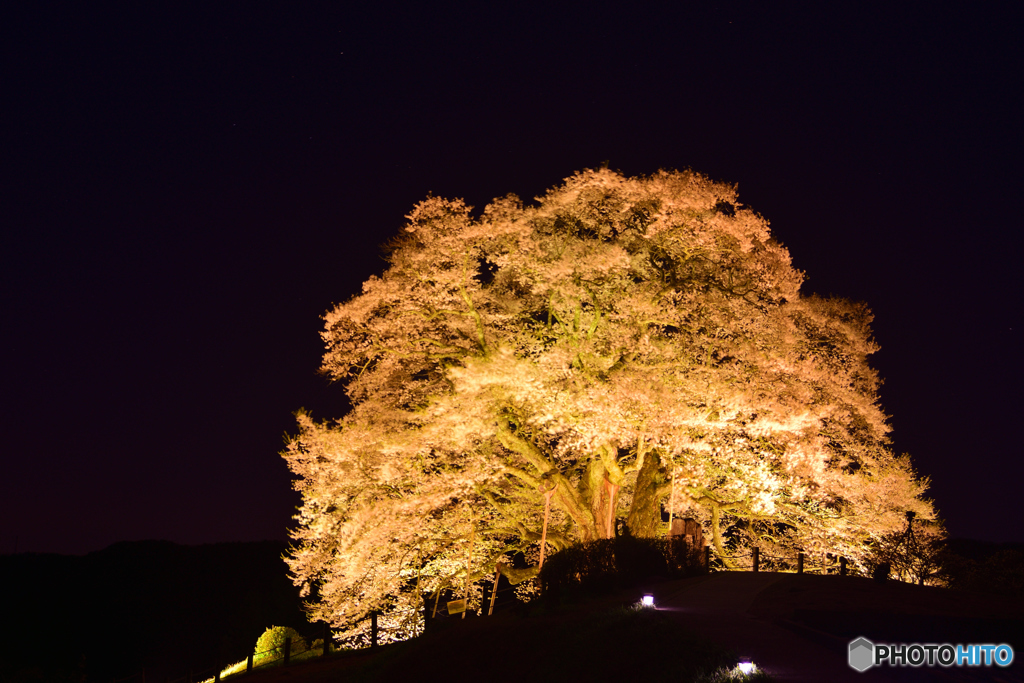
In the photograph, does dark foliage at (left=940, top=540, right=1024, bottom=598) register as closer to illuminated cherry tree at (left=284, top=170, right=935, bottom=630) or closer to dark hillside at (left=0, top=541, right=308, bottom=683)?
illuminated cherry tree at (left=284, top=170, right=935, bottom=630)

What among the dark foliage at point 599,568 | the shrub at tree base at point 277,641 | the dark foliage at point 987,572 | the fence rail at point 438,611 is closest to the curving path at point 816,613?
the dark foliage at point 599,568

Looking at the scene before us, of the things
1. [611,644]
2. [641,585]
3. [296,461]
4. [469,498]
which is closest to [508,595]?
[469,498]

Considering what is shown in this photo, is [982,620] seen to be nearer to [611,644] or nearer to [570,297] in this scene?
[611,644]

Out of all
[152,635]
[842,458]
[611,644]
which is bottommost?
[152,635]

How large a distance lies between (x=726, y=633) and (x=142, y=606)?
60640 millimetres

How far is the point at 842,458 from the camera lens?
66.6 feet

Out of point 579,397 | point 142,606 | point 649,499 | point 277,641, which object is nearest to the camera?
point 579,397

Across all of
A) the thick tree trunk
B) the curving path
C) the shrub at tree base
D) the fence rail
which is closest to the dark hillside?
the shrub at tree base

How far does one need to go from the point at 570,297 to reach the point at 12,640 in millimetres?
43083

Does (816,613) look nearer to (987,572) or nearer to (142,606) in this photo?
(987,572)

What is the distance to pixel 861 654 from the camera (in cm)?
848

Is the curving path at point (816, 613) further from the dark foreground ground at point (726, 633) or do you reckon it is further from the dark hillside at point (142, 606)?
the dark hillside at point (142, 606)

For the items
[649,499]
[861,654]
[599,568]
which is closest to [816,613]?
[861,654]

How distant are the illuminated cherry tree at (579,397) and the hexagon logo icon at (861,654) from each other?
887 cm
